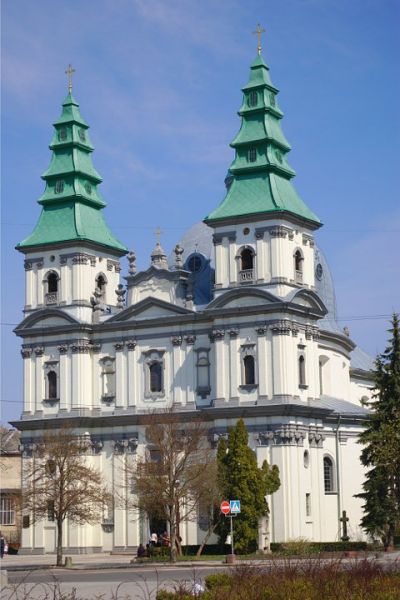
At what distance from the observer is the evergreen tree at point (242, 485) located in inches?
2451

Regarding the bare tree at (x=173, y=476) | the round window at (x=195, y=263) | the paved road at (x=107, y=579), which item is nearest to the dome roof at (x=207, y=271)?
the round window at (x=195, y=263)

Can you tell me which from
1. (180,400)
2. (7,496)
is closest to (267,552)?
(180,400)

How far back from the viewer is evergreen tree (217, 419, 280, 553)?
62.2m

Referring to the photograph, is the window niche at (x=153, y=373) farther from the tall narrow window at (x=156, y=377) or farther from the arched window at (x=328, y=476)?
the arched window at (x=328, y=476)

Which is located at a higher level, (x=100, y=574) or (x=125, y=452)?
(x=125, y=452)

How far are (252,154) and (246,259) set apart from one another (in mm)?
6379

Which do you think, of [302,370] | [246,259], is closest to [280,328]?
[302,370]

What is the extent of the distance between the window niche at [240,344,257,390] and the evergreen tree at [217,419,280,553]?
5944 millimetres

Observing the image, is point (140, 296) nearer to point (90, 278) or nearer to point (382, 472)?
point (90, 278)

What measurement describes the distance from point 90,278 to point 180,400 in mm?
10615

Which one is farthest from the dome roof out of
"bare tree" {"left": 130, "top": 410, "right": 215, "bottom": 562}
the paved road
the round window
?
the paved road

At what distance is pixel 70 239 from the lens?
76.8 m

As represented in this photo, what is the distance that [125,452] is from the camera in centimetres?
7412

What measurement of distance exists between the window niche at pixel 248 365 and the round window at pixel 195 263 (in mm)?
10243
